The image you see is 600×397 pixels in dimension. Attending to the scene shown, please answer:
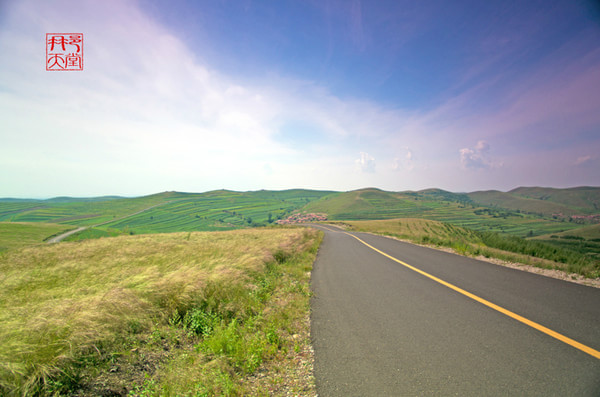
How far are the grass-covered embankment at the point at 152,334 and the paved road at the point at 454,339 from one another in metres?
0.61

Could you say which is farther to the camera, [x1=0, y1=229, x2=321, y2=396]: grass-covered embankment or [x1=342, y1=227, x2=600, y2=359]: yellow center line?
[x1=342, y1=227, x2=600, y2=359]: yellow center line

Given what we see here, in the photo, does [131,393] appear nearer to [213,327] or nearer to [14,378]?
[14,378]

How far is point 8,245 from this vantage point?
16.5 m

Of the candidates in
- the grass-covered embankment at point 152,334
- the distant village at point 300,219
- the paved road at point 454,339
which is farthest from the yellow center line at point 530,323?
the distant village at point 300,219

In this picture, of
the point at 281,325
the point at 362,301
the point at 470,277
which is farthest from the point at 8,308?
the point at 470,277

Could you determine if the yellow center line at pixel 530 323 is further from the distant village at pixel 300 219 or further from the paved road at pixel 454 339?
the distant village at pixel 300 219

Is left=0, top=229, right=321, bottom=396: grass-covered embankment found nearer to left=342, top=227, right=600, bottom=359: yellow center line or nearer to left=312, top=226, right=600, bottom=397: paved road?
left=312, top=226, right=600, bottom=397: paved road

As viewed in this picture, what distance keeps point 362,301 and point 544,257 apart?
34.4 feet

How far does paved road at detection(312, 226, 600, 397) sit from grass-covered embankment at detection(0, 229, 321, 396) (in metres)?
0.61

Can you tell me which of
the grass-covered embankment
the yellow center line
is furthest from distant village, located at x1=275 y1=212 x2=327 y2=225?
the yellow center line

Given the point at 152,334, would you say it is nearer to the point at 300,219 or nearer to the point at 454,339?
the point at 454,339

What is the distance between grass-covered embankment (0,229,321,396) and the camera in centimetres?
261

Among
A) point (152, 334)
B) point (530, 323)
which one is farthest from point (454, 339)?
point (152, 334)

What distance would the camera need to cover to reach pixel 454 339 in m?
3.25
